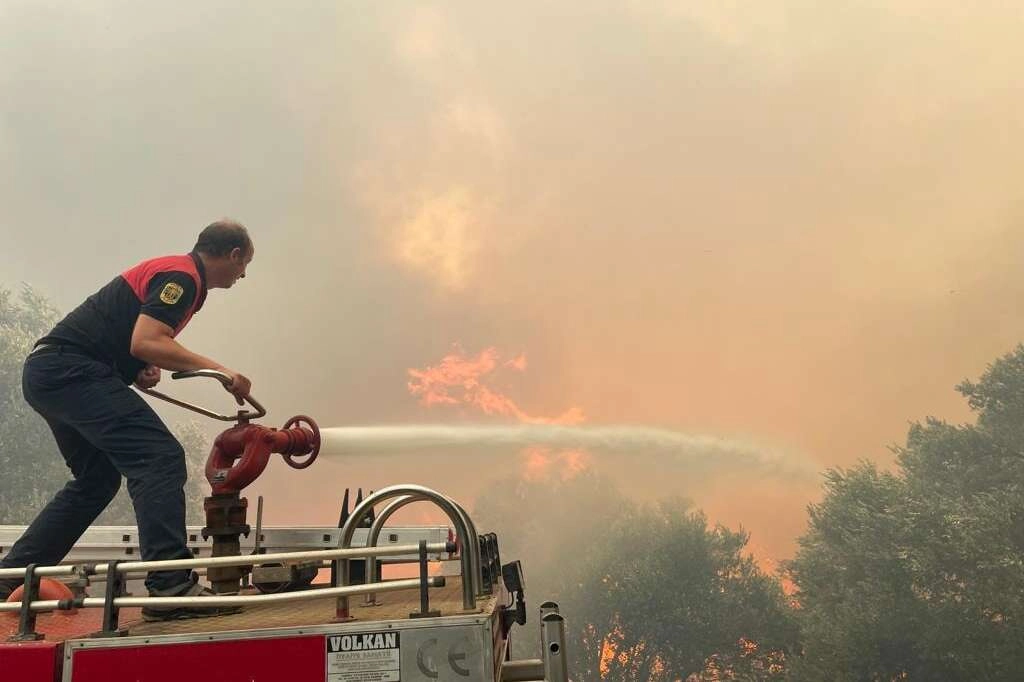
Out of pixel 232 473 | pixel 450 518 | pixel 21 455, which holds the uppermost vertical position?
pixel 21 455

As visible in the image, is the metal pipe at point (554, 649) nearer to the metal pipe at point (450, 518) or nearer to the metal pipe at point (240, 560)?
the metal pipe at point (450, 518)

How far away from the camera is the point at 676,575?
4397cm

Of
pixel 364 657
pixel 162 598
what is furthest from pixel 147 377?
pixel 364 657

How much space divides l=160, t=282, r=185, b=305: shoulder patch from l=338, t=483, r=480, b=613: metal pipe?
1848mm

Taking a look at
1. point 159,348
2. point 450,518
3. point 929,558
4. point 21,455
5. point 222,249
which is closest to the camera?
point 450,518

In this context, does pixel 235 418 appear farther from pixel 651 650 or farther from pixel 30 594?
pixel 651 650

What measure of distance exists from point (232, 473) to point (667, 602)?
142 ft

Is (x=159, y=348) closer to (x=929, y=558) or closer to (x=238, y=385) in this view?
(x=238, y=385)

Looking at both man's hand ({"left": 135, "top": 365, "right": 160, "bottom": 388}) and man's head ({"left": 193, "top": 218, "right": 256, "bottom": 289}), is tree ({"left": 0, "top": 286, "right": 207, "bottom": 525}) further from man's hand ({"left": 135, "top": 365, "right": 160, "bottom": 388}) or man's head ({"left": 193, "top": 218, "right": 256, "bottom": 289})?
man's head ({"left": 193, "top": 218, "right": 256, "bottom": 289})

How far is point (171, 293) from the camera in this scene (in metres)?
4.18

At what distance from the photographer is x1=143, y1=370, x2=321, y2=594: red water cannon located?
4.23 metres

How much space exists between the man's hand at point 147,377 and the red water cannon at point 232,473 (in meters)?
0.21

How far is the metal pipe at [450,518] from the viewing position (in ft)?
9.62

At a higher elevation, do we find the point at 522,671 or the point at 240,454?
the point at 240,454
